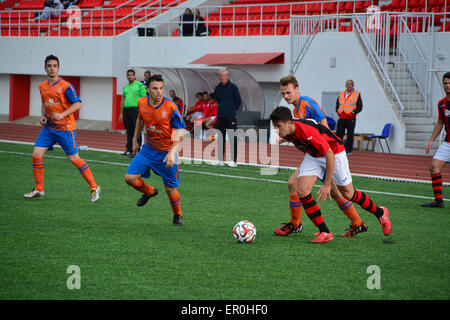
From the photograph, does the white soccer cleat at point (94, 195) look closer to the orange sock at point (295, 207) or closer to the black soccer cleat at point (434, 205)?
the orange sock at point (295, 207)

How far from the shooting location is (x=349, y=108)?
1819cm

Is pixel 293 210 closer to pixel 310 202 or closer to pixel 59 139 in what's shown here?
pixel 310 202

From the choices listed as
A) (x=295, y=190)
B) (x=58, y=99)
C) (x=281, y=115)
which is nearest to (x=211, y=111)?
(x=58, y=99)

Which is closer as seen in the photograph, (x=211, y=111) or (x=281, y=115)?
(x=281, y=115)

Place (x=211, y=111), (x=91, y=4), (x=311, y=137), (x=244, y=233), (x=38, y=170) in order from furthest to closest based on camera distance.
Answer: (x=91, y=4) < (x=211, y=111) < (x=38, y=170) < (x=244, y=233) < (x=311, y=137)

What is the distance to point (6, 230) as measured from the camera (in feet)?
24.2

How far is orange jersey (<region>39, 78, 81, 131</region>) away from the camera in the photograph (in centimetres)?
991

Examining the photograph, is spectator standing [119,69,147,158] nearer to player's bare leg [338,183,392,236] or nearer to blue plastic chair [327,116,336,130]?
blue plastic chair [327,116,336,130]

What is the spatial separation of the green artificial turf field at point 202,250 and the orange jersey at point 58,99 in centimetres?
116

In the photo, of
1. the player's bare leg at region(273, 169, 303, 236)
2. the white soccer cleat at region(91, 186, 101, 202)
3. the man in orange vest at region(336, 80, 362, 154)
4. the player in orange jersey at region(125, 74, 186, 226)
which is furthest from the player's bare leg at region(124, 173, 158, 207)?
the man in orange vest at region(336, 80, 362, 154)

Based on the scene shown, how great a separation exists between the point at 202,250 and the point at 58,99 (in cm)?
441

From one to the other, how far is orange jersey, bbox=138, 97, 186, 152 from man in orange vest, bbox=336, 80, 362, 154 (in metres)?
10.9

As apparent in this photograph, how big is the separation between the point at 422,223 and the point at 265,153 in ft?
33.1
